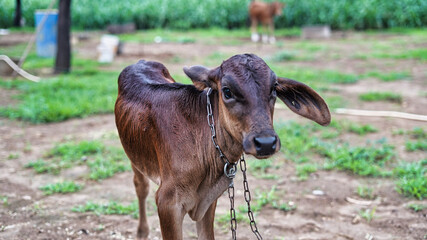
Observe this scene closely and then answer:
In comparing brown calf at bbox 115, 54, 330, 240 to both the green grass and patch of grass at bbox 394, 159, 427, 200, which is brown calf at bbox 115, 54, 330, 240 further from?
patch of grass at bbox 394, 159, 427, 200

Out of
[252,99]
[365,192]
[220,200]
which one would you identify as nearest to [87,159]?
[220,200]

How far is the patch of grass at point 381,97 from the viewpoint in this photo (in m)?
7.93

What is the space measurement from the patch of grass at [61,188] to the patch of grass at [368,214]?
2.97 m

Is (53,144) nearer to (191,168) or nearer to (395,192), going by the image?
(191,168)

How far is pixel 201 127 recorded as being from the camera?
314cm

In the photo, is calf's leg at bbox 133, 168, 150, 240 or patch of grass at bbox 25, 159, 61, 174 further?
patch of grass at bbox 25, 159, 61, 174

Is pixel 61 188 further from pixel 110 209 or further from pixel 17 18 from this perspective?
pixel 17 18

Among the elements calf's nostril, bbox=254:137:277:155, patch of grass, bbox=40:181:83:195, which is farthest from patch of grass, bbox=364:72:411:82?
calf's nostril, bbox=254:137:277:155

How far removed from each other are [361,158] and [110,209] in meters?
3.01

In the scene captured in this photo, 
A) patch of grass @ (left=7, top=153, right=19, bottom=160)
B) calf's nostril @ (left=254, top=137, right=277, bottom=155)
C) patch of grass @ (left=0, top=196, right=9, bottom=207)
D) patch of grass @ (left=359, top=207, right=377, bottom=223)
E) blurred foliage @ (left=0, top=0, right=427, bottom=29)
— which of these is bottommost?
patch of grass @ (left=359, top=207, right=377, bottom=223)

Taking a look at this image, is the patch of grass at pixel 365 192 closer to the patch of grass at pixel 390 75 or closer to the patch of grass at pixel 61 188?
the patch of grass at pixel 61 188

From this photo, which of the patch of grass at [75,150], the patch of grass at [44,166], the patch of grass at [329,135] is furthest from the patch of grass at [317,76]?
the patch of grass at [44,166]

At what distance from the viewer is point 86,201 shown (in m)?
4.79

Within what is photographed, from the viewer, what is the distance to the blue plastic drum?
1280cm
